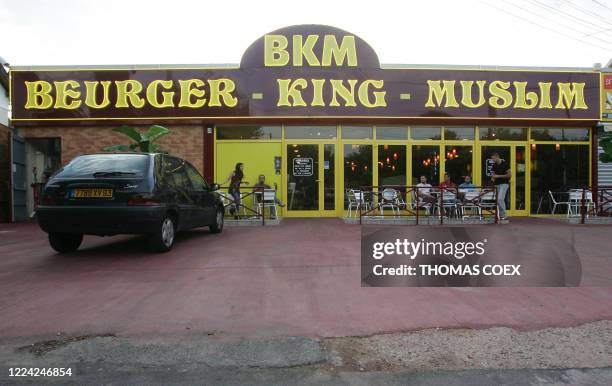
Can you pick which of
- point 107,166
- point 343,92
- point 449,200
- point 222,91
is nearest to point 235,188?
point 222,91

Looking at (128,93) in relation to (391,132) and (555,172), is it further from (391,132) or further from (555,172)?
(555,172)

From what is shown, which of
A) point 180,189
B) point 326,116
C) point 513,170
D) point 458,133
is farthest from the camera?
point 513,170

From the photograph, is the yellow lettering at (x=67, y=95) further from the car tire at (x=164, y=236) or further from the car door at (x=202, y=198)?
the car tire at (x=164, y=236)

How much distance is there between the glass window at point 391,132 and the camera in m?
12.6

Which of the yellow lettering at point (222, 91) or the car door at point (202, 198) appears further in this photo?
the yellow lettering at point (222, 91)

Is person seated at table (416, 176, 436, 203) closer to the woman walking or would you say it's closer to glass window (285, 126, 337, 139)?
glass window (285, 126, 337, 139)

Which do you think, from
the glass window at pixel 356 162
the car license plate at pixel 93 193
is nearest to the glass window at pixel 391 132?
the glass window at pixel 356 162

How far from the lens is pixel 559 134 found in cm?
1306

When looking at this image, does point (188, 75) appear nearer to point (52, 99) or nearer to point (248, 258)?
point (52, 99)

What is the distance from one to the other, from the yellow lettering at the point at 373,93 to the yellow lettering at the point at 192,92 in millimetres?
4543

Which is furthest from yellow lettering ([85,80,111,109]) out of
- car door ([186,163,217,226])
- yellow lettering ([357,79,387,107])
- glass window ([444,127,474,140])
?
glass window ([444,127,474,140])

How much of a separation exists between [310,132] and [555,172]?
768 cm

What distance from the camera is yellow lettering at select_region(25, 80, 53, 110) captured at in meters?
12.2

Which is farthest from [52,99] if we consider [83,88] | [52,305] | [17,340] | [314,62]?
[17,340]
